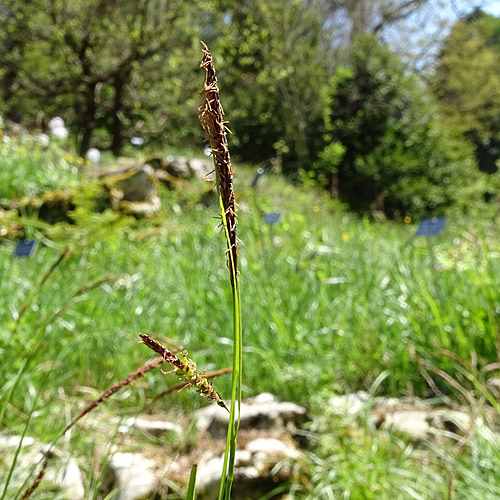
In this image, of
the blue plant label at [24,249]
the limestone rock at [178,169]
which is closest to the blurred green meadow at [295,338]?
the blue plant label at [24,249]

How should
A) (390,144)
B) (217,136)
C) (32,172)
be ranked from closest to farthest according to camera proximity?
(217,136), (32,172), (390,144)

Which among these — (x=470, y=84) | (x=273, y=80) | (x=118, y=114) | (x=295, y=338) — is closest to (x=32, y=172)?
(x=295, y=338)

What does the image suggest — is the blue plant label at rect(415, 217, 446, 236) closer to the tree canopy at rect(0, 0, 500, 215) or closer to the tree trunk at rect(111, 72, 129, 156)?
the tree canopy at rect(0, 0, 500, 215)

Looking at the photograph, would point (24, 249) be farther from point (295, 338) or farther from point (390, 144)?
point (390, 144)

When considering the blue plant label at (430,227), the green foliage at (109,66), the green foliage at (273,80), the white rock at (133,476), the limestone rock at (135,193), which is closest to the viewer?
the white rock at (133,476)

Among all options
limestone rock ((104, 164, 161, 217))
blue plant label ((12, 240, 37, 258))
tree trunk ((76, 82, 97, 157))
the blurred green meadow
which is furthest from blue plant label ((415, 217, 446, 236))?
tree trunk ((76, 82, 97, 157))

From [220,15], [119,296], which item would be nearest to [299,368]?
[119,296]

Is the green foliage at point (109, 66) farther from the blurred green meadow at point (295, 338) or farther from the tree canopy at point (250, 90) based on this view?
the blurred green meadow at point (295, 338)
